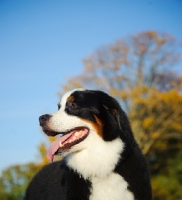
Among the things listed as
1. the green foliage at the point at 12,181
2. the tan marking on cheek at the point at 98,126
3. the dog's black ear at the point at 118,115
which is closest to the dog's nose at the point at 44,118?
the tan marking on cheek at the point at 98,126

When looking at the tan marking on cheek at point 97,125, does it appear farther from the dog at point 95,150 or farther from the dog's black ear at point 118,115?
the dog's black ear at point 118,115

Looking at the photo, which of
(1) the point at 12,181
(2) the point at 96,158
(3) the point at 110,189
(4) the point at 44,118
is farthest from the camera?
(1) the point at 12,181

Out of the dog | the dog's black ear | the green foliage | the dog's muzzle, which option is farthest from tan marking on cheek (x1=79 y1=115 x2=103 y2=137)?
the green foliage

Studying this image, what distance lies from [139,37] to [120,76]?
3035 millimetres

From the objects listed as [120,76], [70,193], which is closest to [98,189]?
[70,193]

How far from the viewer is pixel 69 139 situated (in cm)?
544

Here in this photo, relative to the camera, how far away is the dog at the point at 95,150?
5.16 m

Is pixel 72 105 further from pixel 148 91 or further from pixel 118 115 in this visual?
pixel 148 91

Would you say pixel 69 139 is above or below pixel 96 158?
above

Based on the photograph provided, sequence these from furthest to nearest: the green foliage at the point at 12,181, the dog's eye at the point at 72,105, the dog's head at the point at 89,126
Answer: the green foliage at the point at 12,181 → the dog's eye at the point at 72,105 → the dog's head at the point at 89,126

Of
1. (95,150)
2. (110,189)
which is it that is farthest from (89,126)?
(110,189)

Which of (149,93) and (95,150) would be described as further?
(149,93)

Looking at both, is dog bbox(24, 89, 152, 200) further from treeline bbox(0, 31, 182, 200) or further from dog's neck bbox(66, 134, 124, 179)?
treeline bbox(0, 31, 182, 200)

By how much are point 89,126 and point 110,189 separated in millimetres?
759
